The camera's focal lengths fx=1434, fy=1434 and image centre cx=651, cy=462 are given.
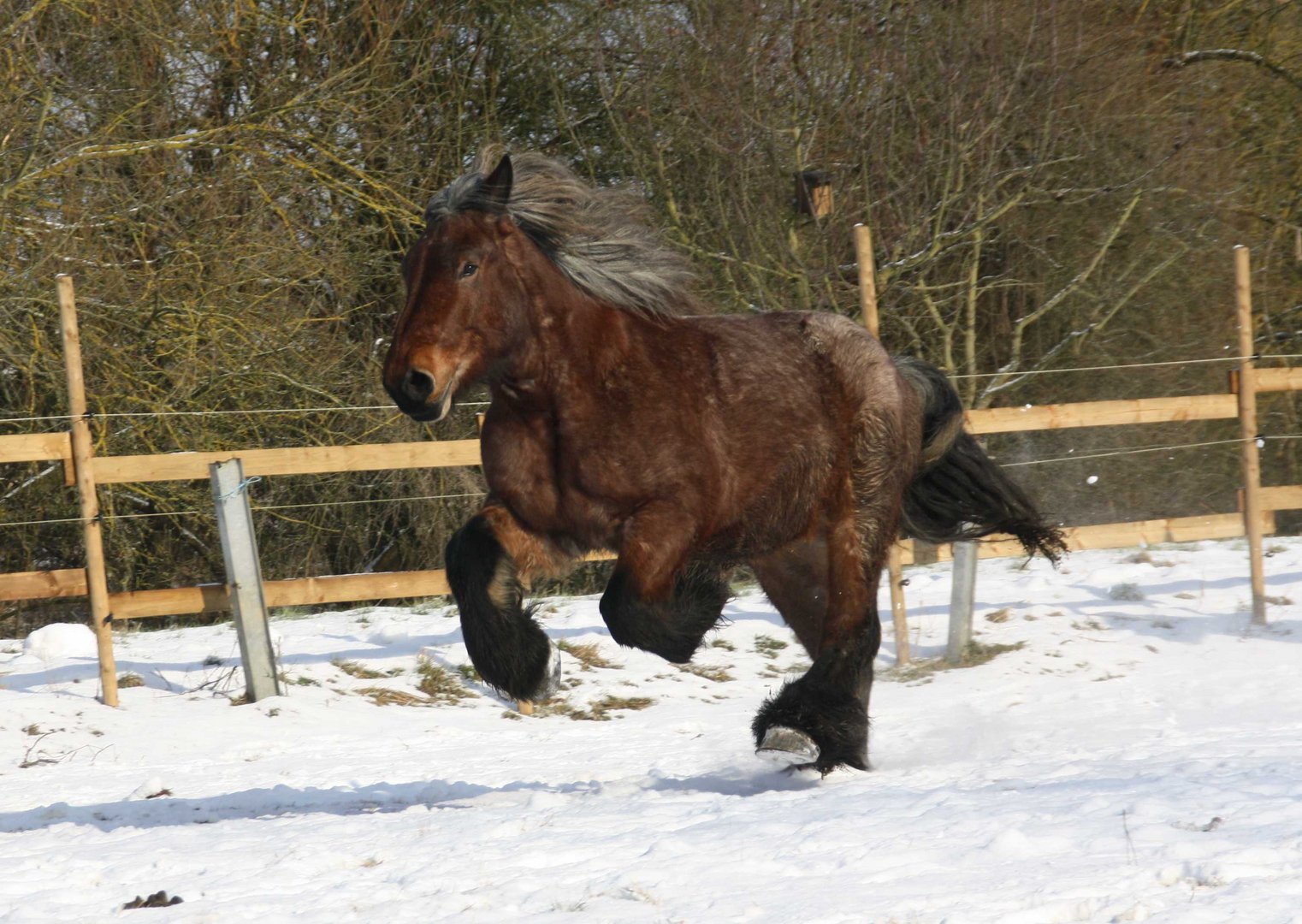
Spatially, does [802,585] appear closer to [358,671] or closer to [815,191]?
[358,671]

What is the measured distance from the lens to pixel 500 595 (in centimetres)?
447

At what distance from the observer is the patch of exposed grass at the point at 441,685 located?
7859mm

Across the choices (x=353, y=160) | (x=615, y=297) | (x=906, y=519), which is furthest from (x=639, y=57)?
(x=615, y=297)

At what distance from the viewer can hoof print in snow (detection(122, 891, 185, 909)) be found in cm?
330

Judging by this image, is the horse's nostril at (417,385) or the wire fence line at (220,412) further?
the wire fence line at (220,412)

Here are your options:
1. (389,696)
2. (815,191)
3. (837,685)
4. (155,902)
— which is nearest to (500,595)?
(837,685)

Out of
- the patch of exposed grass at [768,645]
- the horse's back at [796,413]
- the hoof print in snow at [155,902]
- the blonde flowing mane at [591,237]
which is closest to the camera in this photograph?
the hoof print in snow at [155,902]

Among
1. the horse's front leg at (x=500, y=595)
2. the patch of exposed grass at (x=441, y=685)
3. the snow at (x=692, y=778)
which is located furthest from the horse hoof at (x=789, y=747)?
the patch of exposed grass at (x=441, y=685)

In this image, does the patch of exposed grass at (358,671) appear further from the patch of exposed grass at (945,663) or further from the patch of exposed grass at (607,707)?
the patch of exposed grass at (945,663)

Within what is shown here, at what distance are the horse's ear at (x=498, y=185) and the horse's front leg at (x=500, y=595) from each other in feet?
3.14

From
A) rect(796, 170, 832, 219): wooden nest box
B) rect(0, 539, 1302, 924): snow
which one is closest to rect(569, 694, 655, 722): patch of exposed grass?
rect(0, 539, 1302, 924): snow

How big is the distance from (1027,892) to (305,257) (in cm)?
886

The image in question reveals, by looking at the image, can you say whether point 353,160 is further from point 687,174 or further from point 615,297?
point 615,297

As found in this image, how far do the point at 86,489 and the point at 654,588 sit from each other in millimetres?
4159
